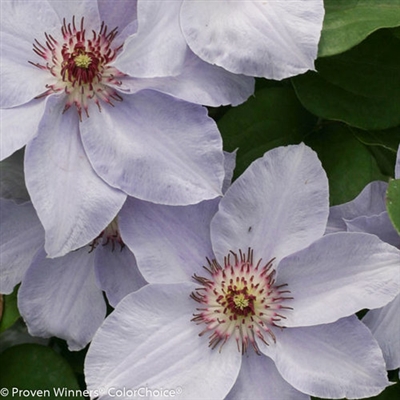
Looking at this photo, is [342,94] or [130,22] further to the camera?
[342,94]

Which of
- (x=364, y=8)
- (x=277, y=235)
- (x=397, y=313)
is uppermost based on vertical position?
(x=364, y=8)

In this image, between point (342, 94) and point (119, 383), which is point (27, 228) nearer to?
point (119, 383)

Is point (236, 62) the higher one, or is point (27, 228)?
point (236, 62)

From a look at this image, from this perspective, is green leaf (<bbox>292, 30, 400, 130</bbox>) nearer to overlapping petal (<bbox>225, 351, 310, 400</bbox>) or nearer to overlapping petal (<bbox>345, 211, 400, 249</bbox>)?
overlapping petal (<bbox>345, 211, 400, 249</bbox>)

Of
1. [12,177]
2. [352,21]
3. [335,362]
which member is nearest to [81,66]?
[12,177]

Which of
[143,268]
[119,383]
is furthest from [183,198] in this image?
[119,383]

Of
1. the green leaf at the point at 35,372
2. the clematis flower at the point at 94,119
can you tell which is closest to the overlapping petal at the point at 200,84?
the clematis flower at the point at 94,119
